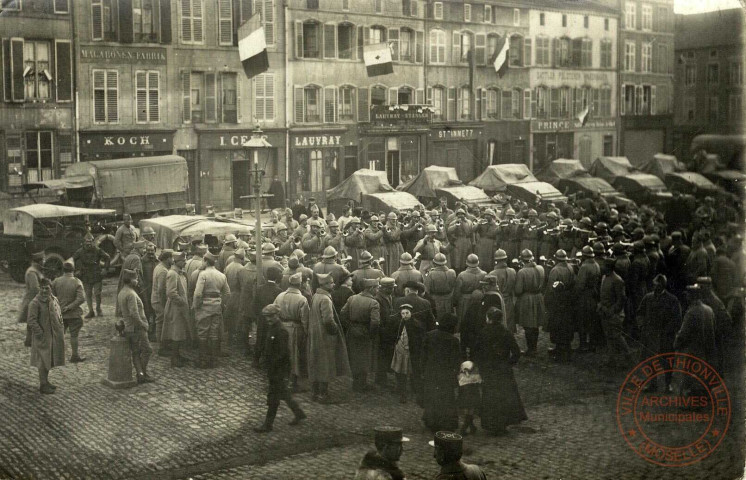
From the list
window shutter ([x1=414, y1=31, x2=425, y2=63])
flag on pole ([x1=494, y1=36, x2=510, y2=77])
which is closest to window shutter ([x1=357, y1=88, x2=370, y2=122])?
window shutter ([x1=414, y1=31, x2=425, y2=63])

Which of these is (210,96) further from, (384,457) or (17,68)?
(384,457)

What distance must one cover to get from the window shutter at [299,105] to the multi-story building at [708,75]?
590 centimetres

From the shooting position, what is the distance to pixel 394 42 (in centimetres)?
1302

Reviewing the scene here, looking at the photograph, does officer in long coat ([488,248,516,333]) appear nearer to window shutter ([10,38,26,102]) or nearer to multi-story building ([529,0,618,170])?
multi-story building ([529,0,618,170])

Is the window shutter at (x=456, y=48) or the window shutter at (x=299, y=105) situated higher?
the window shutter at (x=456, y=48)

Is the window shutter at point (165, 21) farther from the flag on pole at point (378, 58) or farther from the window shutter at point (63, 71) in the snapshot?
the flag on pole at point (378, 58)

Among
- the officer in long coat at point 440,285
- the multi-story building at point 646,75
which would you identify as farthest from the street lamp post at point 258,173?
the multi-story building at point 646,75

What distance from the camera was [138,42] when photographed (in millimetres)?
11836

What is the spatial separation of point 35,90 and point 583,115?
921 centimetres

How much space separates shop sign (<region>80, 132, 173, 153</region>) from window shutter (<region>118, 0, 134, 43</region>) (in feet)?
5.63

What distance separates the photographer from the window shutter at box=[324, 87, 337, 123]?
492 inches

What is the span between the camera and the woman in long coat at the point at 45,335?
9.91 m

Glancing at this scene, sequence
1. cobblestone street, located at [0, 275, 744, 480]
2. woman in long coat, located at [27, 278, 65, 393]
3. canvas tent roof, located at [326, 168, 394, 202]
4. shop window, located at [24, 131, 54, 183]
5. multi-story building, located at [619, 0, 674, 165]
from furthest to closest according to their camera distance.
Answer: canvas tent roof, located at [326, 168, 394, 202], shop window, located at [24, 131, 54, 183], multi-story building, located at [619, 0, 674, 165], woman in long coat, located at [27, 278, 65, 393], cobblestone street, located at [0, 275, 744, 480]

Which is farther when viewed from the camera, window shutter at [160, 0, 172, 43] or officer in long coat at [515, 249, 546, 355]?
officer in long coat at [515, 249, 546, 355]
